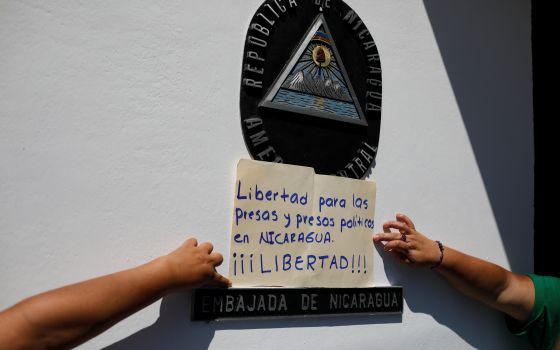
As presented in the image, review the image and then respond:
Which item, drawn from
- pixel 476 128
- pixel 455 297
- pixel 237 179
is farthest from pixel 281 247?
pixel 476 128

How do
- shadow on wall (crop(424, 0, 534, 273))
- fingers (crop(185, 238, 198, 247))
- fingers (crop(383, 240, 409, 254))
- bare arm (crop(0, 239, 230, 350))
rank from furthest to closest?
shadow on wall (crop(424, 0, 534, 273)) < fingers (crop(383, 240, 409, 254)) < fingers (crop(185, 238, 198, 247)) < bare arm (crop(0, 239, 230, 350))

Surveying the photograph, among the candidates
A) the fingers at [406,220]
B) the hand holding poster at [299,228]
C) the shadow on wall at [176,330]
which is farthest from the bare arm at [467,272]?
the shadow on wall at [176,330]

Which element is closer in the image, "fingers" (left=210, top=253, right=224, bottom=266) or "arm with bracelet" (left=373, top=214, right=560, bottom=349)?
"fingers" (left=210, top=253, right=224, bottom=266)

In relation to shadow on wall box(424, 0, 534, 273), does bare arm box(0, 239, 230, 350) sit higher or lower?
lower

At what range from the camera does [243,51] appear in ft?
4.61

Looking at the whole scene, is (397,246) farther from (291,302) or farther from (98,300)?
(98,300)

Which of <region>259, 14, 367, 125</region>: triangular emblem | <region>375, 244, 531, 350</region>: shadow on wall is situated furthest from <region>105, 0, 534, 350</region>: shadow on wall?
<region>259, 14, 367, 125</region>: triangular emblem

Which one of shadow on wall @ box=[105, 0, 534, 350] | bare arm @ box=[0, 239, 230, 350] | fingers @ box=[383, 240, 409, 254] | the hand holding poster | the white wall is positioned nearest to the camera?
bare arm @ box=[0, 239, 230, 350]

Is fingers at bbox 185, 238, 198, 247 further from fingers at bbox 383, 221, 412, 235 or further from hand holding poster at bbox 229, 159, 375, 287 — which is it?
fingers at bbox 383, 221, 412, 235

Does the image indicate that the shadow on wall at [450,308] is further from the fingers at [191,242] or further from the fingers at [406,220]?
the fingers at [191,242]

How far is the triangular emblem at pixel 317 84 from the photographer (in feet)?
4.74

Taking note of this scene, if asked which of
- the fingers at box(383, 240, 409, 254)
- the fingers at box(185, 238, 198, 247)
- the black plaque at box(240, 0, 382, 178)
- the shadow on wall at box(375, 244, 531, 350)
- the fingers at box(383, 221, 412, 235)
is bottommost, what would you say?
the shadow on wall at box(375, 244, 531, 350)

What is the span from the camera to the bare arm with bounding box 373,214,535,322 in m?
1.57

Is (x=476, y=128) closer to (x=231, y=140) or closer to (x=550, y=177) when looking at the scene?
(x=550, y=177)
